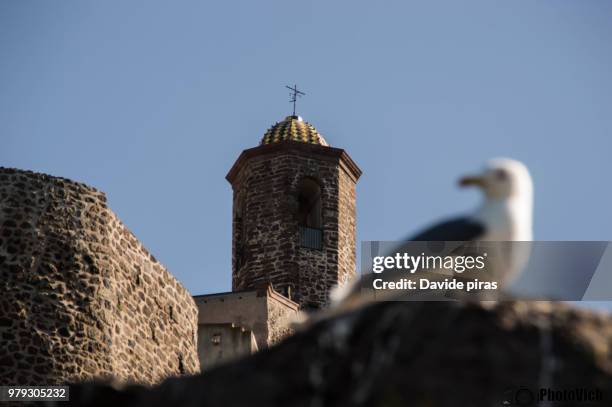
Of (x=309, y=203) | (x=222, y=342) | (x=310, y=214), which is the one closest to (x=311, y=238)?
(x=310, y=214)

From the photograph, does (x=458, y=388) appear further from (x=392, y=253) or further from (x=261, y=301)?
(x=261, y=301)

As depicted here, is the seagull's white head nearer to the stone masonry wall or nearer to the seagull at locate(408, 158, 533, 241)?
the seagull at locate(408, 158, 533, 241)

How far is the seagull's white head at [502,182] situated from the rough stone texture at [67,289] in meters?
6.52

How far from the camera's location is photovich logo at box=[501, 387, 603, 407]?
5.04m

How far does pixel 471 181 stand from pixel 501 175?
18cm

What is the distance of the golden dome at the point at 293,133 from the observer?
100ft

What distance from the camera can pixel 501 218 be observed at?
6.15m

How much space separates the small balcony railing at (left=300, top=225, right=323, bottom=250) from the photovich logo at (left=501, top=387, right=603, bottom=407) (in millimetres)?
23621

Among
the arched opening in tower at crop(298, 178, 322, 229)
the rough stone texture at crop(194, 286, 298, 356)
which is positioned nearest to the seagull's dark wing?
the rough stone texture at crop(194, 286, 298, 356)

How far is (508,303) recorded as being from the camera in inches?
215

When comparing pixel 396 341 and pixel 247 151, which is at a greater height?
pixel 247 151

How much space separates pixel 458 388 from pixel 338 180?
2475 centimetres

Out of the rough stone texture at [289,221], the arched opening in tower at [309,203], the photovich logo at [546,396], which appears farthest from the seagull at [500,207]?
the arched opening in tower at [309,203]

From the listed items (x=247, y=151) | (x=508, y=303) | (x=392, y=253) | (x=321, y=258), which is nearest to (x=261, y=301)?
(x=321, y=258)
